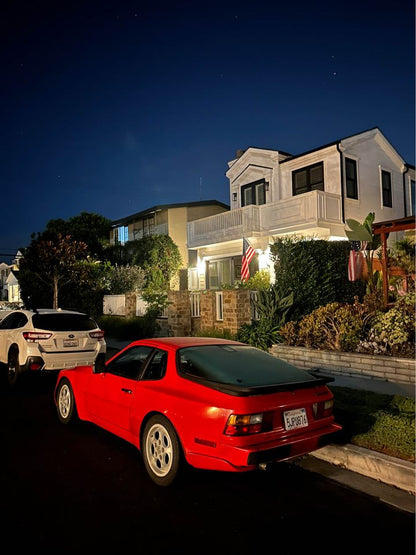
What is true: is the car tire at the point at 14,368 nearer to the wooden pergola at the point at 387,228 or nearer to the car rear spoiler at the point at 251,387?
the car rear spoiler at the point at 251,387

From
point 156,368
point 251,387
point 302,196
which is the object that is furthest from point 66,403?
point 302,196

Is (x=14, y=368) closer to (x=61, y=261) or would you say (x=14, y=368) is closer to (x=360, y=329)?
(x=360, y=329)

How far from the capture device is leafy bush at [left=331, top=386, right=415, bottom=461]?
15.0 feet

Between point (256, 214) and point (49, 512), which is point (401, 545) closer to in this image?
point (49, 512)

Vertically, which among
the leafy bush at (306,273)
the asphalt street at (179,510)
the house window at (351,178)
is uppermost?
the house window at (351,178)

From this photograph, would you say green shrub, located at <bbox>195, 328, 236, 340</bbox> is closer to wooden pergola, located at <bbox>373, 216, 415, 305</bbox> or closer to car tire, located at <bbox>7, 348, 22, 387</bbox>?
wooden pergola, located at <bbox>373, 216, 415, 305</bbox>

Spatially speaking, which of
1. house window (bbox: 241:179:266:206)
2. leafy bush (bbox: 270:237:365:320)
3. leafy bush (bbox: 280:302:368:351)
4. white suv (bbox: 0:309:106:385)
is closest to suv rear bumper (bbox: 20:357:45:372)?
white suv (bbox: 0:309:106:385)

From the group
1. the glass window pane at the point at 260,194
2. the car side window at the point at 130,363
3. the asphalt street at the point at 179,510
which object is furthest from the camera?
the glass window pane at the point at 260,194

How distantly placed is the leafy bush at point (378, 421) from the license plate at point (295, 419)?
1166 mm

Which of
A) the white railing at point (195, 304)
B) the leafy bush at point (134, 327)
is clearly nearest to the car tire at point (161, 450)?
the white railing at point (195, 304)

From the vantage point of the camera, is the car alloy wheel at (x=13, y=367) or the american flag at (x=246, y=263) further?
the american flag at (x=246, y=263)

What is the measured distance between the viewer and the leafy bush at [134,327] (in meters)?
16.1

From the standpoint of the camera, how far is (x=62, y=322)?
Answer: 880 cm

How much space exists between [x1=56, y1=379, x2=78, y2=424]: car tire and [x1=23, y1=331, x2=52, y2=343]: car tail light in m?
2.39
